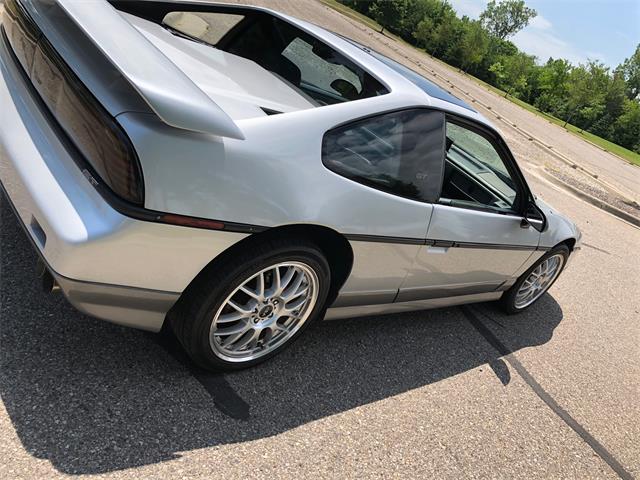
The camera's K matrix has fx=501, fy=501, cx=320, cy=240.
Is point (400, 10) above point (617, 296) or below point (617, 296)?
above

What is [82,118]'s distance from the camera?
6.40 ft

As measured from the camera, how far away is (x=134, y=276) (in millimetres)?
1923

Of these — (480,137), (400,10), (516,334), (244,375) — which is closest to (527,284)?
(516,334)

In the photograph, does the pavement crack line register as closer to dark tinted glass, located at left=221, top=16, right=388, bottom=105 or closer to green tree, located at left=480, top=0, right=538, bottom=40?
dark tinted glass, located at left=221, top=16, right=388, bottom=105

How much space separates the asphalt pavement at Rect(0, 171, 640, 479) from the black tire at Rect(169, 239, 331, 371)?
0.26 meters

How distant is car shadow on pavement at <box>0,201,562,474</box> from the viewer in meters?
1.98

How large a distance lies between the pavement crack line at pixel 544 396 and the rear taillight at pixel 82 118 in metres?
2.98

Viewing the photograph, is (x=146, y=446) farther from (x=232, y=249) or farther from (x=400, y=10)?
(x=400, y=10)

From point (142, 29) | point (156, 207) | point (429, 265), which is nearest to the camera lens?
point (156, 207)

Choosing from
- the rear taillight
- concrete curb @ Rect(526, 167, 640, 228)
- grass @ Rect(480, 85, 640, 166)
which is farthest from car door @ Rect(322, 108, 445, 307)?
grass @ Rect(480, 85, 640, 166)

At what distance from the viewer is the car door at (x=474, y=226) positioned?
2963mm

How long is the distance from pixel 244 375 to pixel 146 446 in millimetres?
655

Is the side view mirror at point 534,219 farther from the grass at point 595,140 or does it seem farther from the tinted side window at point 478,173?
the grass at point 595,140

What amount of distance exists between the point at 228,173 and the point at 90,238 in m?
0.55
